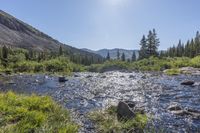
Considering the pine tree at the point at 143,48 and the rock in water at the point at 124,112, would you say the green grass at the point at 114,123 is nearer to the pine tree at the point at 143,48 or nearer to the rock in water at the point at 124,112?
the rock in water at the point at 124,112

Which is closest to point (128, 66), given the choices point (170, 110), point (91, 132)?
point (170, 110)

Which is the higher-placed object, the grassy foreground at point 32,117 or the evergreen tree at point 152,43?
the evergreen tree at point 152,43

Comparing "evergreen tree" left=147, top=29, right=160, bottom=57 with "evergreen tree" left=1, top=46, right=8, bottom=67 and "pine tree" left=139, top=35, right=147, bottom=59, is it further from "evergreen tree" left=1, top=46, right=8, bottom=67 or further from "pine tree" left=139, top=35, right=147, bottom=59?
"evergreen tree" left=1, top=46, right=8, bottom=67

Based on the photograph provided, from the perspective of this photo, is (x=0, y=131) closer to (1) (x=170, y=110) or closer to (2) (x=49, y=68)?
(1) (x=170, y=110)

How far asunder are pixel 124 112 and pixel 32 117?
564 centimetres

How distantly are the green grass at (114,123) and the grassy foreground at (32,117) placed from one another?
1.52 meters

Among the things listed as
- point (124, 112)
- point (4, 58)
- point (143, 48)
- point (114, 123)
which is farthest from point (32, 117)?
point (143, 48)

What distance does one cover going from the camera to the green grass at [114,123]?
13.9 metres

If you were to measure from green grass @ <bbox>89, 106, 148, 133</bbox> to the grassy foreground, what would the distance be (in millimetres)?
1521

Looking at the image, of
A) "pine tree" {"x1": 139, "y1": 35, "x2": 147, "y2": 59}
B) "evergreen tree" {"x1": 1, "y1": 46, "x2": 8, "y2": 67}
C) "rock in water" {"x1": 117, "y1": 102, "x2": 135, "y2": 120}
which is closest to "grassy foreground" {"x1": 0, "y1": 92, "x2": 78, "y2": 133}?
"rock in water" {"x1": 117, "y1": 102, "x2": 135, "y2": 120}

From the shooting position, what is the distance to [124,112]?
650 inches

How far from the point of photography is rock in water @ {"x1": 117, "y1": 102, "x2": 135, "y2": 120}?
51.8ft

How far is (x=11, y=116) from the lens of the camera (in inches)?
550

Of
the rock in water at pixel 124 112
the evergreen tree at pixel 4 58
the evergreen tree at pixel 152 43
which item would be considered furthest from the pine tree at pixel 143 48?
the rock in water at pixel 124 112
